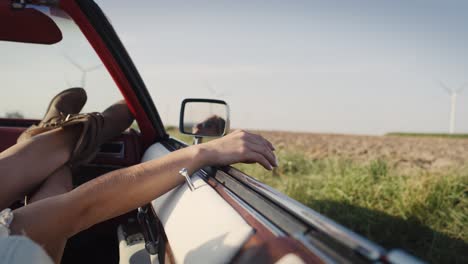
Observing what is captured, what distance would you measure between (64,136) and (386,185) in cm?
539

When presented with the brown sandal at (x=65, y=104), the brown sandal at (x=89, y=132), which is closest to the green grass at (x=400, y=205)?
the brown sandal at (x=89, y=132)

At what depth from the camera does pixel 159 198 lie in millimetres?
1525

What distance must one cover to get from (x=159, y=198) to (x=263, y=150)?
457 millimetres

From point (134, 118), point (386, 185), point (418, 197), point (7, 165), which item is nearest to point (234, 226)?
point (7, 165)

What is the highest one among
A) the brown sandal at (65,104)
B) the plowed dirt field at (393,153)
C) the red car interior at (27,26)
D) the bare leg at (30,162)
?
the red car interior at (27,26)

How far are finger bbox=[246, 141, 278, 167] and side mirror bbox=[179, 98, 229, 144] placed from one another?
18.6 inches

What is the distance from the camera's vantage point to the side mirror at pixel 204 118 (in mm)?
2049

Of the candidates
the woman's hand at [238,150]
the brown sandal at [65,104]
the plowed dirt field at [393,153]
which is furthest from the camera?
the plowed dirt field at [393,153]

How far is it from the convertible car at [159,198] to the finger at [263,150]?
0.13 m

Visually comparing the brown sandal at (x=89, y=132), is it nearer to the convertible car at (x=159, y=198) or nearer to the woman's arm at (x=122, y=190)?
the convertible car at (x=159, y=198)

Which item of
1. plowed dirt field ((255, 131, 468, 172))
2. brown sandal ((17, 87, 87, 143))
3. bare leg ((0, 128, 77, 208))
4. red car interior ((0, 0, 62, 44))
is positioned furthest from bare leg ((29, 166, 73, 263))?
plowed dirt field ((255, 131, 468, 172))

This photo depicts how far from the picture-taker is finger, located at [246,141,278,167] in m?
1.54

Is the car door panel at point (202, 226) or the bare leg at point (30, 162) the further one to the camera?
the bare leg at point (30, 162)

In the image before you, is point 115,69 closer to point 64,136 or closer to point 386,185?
point 64,136
